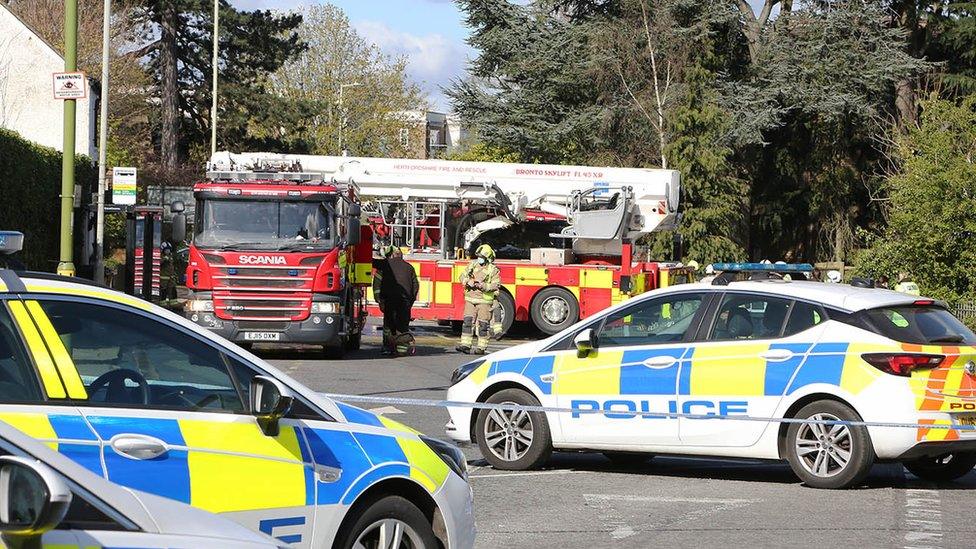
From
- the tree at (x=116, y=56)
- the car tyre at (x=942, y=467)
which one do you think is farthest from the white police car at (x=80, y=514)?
the tree at (x=116, y=56)

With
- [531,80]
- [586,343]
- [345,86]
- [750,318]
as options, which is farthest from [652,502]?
[345,86]

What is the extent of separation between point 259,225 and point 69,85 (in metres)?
3.27

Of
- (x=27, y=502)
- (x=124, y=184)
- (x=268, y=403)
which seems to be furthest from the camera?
(x=124, y=184)

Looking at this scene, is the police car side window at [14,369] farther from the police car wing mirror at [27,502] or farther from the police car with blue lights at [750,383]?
the police car with blue lights at [750,383]

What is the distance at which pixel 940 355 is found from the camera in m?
9.83

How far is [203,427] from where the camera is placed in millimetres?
5410

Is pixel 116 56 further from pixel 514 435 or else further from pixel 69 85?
pixel 514 435

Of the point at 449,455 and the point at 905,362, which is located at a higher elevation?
the point at 905,362

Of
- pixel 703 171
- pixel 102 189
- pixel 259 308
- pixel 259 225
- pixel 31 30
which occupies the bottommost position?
pixel 259 308

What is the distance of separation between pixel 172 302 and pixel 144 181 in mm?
16789

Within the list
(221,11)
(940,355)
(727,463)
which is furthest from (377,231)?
(221,11)

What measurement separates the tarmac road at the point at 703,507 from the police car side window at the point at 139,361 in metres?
2.87

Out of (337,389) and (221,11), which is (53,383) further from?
(221,11)

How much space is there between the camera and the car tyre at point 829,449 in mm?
9789
